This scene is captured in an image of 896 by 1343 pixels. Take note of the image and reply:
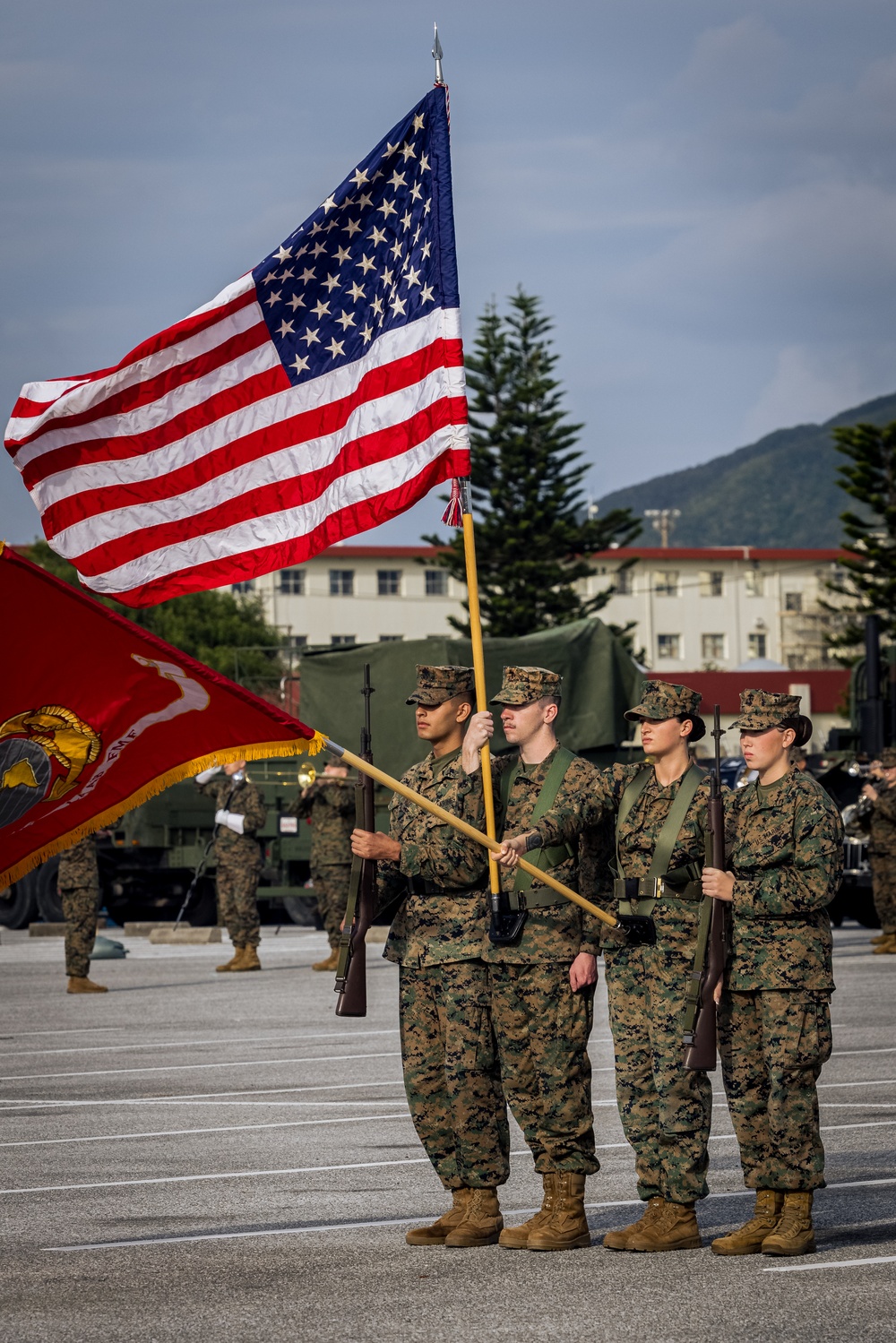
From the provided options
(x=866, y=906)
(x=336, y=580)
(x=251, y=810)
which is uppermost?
(x=336, y=580)

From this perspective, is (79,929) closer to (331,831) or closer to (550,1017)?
(331,831)

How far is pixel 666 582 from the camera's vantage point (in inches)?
3875

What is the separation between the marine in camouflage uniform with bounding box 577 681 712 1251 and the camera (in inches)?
281

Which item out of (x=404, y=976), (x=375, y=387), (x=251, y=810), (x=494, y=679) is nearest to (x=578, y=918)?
(x=404, y=976)

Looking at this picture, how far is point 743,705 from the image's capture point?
25.0 feet

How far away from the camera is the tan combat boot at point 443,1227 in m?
7.27

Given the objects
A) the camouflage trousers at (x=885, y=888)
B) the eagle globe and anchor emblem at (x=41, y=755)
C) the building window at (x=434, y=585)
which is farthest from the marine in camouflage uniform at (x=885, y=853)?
the building window at (x=434, y=585)

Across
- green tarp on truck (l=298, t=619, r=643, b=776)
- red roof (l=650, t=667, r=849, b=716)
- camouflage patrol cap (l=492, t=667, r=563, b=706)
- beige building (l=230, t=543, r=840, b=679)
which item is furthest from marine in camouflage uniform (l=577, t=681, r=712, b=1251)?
beige building (l=230, t=543, r=840, b=679)

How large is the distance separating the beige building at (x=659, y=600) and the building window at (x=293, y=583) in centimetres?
4

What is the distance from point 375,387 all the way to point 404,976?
229 centimetres

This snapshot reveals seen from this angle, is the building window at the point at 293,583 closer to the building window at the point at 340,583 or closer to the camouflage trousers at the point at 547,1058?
the building window at the point at 340,583

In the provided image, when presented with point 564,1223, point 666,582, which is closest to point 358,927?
point 564,1223

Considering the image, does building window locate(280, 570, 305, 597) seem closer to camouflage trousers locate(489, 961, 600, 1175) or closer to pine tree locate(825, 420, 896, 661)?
pine tree locate(825, 420, 896, 661)

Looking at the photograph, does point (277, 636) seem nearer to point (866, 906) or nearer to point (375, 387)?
point (866, 906)
